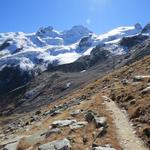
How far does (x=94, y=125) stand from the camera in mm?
27297

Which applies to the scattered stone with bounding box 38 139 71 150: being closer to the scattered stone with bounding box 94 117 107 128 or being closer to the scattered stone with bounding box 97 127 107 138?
the scattered stone with bounding box 97 127 107 138

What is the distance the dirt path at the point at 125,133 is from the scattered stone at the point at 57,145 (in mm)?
3365

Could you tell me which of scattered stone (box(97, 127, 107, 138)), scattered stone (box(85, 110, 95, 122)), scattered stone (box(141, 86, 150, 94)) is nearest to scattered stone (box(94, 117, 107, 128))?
scattered stone (box(85, 110, 95, 122))

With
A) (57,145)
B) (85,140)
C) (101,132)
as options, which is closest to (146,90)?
(101,132)

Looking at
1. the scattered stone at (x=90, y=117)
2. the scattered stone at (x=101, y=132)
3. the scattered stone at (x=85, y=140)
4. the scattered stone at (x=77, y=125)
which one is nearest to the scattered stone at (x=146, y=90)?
the scattered stone at (x=90, y=117)

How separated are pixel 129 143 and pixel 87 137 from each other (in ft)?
10.0

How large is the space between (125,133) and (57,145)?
16.2 feet

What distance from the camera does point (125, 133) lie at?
25.3m

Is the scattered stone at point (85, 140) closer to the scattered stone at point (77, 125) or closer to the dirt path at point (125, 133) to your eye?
the dirt path at point (125, 133)

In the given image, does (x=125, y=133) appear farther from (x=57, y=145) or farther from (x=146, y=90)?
(x=146, y=90)

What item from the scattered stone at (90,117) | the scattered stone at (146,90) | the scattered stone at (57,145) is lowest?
the scattered stone at (57,145)

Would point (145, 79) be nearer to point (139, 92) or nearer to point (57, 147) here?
point (139, 92)

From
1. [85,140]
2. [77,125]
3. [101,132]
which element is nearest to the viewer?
[85,140]

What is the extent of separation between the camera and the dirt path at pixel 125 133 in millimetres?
22688
